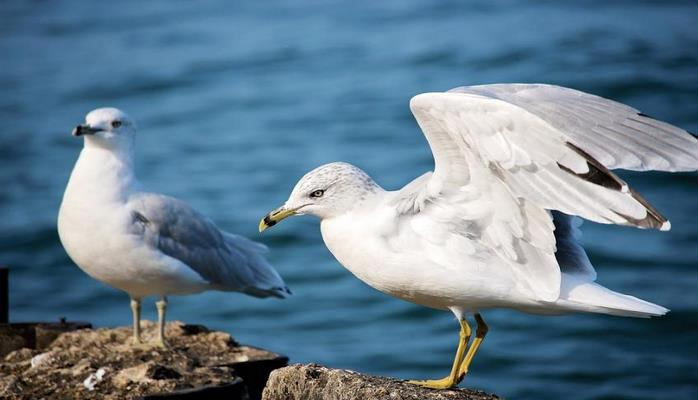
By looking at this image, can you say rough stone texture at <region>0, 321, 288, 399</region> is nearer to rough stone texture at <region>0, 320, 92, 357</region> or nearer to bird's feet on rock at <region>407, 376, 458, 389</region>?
rough stone texture at <region>0, 320, 92, 357</region>

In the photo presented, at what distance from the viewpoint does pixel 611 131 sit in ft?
15.8

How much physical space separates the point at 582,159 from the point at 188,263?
316 centimetres

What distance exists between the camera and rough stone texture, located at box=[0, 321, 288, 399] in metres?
5.12

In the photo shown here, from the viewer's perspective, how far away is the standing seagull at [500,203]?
458 cm

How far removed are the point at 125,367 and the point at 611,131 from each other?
7.55ft

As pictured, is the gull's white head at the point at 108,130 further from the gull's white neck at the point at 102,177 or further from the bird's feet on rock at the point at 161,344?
the bird's feet on rock at the point at 161,344

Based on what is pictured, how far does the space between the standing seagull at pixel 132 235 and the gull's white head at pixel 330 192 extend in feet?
4.68

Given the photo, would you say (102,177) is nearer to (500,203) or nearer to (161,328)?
(161,328)

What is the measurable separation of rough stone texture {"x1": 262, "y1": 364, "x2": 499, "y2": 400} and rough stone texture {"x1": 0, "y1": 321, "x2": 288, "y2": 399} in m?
0.40

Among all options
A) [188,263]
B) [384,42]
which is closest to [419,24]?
[384,42]

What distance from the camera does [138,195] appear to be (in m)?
6.95

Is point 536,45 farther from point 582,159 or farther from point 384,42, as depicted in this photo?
point 582,159

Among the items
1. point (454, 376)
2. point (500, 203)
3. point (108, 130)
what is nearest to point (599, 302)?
point (500, 203)

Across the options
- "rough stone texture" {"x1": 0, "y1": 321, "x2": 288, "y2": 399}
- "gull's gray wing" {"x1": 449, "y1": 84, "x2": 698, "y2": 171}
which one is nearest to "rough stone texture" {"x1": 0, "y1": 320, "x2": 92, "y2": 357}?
"rough stone texture" {"x1": 0, "y1": 321, "x2": 288, "y2": 399}
